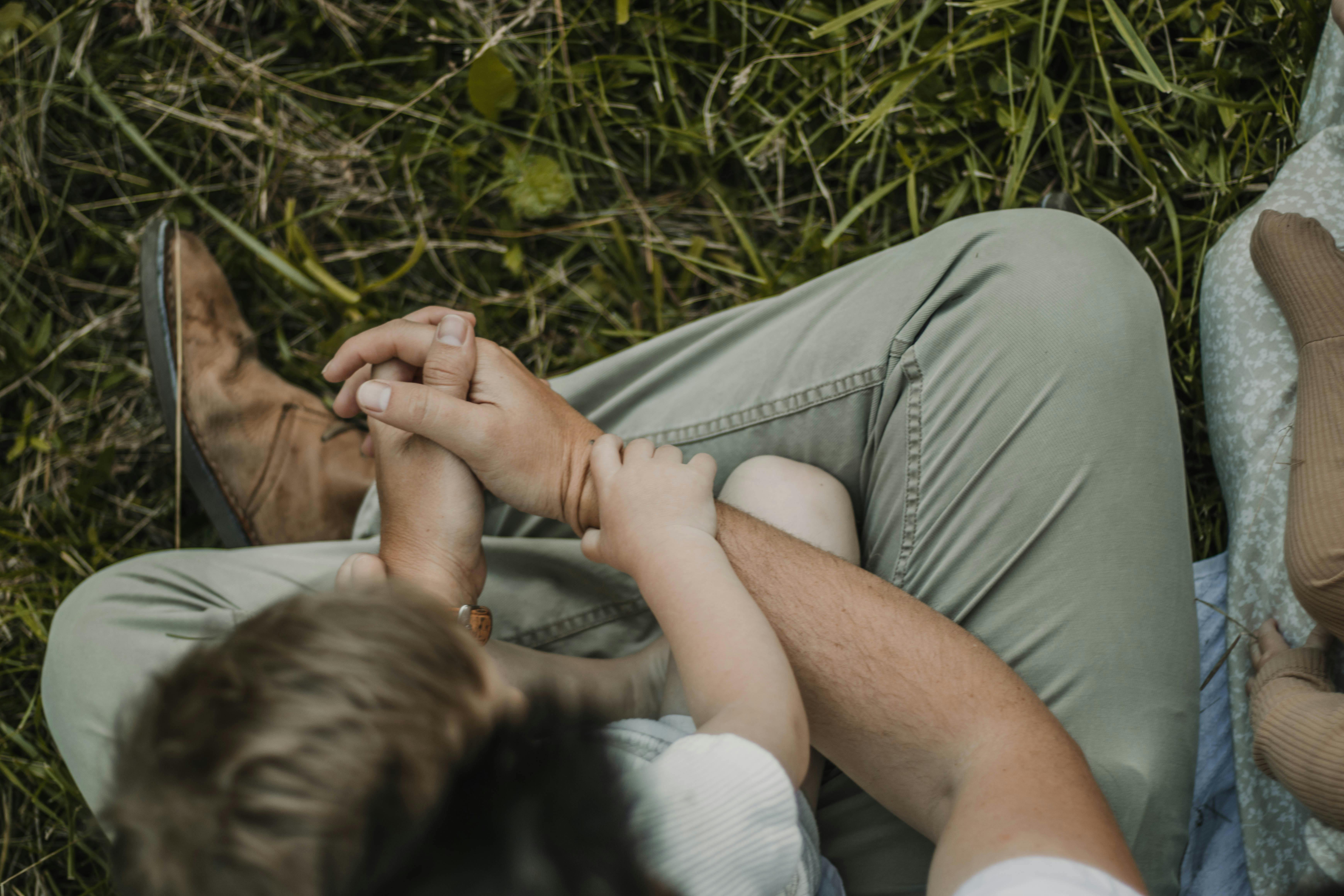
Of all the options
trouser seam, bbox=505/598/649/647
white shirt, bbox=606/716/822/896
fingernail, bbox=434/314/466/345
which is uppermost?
fingernail, bbox=434/314/466/345

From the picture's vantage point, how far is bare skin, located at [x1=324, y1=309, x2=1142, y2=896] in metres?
0.84

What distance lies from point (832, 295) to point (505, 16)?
3.55 feet

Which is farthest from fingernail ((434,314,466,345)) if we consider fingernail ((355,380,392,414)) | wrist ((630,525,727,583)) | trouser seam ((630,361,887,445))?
wrist ((630,525,727,583))

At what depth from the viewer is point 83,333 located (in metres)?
1.91

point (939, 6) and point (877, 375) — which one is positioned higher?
point (939, 6)

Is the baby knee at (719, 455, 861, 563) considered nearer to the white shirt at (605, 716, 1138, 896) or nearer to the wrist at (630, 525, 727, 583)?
the wrist at (630, 525, 727, 583)

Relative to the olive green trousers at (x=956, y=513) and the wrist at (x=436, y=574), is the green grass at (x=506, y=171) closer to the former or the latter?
the olive green trousers at (x=956, y=513)

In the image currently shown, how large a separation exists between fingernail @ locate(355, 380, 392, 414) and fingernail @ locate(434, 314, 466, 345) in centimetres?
11

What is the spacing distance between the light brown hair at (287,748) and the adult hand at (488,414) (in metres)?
0.38

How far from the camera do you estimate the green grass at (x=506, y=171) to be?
166cm

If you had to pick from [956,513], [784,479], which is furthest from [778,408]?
[956,513]

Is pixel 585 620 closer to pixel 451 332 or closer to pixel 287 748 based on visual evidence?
pixel 451 332

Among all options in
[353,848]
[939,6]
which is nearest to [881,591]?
[353,848]

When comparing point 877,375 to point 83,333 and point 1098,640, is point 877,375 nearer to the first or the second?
point 1098,640
